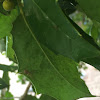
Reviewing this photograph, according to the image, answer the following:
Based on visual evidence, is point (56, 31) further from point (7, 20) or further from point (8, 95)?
point (8, 95)

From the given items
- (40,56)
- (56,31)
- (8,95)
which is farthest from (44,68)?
(8,95)

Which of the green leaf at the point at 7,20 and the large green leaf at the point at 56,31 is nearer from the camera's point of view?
the large green leaf at the point at 56,31

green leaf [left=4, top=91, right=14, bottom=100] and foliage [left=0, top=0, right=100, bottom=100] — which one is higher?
foliage [left=0, top=0, right=100, bottom=100]

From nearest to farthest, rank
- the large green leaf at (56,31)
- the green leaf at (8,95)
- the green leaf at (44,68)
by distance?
the large green leaf at (56,31) < the green leaf at (44,68) < the green leaf at (8,95)

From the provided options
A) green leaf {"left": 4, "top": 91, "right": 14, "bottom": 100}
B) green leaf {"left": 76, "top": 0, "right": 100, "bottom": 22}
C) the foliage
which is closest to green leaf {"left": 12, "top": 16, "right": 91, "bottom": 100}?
the foliage

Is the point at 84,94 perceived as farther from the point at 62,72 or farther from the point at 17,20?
the point at 17,20

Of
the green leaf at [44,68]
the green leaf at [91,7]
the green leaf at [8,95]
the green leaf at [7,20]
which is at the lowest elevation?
the green leaf at [8,95]

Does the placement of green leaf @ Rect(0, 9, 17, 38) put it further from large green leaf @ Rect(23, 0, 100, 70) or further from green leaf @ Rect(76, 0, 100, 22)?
green leaf @ Rect(76, 0, 100, 22)

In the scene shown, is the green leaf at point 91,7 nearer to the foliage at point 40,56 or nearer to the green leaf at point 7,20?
the foliage at point 40,56

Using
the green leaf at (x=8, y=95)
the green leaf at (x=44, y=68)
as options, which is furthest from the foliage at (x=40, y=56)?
the green leaf at (x=8, y=95)
